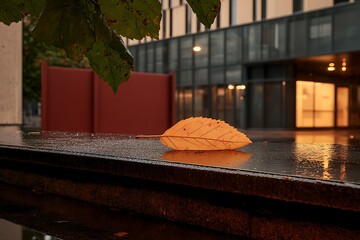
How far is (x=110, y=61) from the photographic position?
3.22ft

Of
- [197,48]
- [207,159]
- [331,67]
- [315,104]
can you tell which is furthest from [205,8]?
[197,48]

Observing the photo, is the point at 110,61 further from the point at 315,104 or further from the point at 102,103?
the point at 315,104

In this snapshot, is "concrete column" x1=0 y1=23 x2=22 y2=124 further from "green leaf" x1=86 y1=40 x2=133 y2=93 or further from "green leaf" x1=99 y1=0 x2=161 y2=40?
"green leaf" x1=99 y1=0 x2=161 y2=40

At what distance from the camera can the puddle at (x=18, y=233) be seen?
1.99 metres

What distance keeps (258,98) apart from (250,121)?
1664mm

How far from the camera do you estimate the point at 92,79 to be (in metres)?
13.1

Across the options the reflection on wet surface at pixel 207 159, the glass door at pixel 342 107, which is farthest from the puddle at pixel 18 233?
the glass door at pixel 342 107

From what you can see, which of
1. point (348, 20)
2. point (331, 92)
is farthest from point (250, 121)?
point (348, 20)

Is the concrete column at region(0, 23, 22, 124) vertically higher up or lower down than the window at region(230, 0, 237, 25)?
lower down

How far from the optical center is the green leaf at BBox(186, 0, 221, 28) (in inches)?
32.9

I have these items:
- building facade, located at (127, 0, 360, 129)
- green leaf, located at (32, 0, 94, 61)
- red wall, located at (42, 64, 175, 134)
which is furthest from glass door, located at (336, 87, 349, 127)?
green leaf, located at (32, 0, 94, 61)

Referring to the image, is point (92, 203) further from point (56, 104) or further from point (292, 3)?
point (292, 3)

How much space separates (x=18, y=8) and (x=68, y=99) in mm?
12064

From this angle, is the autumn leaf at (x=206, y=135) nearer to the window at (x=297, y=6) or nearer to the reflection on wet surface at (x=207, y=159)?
the reflection on wet surface at (x=207, y=159)
